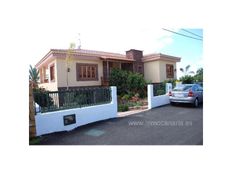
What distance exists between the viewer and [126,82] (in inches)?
533

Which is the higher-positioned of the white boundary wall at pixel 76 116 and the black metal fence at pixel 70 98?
the black metal fence at pixel 70 98

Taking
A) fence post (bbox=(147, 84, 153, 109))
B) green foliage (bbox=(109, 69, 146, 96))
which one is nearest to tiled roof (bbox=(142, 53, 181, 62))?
green foliage (bbox=(109, 69, 146, 96))

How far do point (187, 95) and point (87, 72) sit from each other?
7829 millimetres

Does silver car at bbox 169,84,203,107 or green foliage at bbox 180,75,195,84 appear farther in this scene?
green foliage at bbox 180,75,195,84

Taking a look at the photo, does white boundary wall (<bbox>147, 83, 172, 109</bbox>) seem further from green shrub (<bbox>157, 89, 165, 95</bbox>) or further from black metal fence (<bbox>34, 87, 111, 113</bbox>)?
black metal fence (<bbox>34, 87, 111, 113</bbox>)

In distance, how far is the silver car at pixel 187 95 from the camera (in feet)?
29.2

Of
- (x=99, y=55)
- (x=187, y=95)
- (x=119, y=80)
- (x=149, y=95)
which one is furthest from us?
(x=99, y=55)

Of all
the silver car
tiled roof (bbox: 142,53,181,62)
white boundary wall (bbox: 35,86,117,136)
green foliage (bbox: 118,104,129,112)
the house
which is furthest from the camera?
tiled roof (bbox: 142,53,181,62)

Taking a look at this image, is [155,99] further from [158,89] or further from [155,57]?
[155,57]

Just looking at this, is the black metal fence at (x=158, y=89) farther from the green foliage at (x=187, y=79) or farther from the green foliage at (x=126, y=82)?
the green foliage at (x=187, y=79)

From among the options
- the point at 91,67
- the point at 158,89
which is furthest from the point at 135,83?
the point at 91,67

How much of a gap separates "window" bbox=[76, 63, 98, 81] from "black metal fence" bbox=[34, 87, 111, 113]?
20.1ft

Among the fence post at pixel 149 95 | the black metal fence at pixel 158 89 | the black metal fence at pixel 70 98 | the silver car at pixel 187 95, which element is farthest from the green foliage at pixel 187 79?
the black metal fence at pixel 70 98

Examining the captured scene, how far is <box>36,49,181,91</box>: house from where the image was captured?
12.0m
